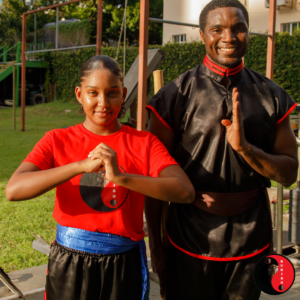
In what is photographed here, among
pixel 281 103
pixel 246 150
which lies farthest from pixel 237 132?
pixel 281 103

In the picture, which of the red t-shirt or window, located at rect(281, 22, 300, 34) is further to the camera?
window, located at rect(281, 22, 300, 34)

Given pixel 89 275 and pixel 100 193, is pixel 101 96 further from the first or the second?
pixel 89 275

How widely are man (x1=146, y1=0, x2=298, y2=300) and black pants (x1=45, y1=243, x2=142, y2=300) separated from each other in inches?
11.1

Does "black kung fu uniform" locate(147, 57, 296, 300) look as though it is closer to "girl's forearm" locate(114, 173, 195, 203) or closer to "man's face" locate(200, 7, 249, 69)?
"man's face" locate(200, 7, 249, 69)

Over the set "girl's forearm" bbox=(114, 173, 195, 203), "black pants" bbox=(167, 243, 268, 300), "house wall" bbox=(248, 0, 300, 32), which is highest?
"house wall" bbox=(248, 0, 300, 32)

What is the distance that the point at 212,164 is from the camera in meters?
1.59

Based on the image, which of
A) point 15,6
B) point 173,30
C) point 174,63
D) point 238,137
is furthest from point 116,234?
point 15,6

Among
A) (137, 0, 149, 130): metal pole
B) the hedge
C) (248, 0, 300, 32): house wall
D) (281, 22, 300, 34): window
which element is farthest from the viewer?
(281, 22, 300, 34): window

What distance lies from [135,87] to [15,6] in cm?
2944

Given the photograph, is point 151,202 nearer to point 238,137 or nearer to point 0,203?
point 238,137

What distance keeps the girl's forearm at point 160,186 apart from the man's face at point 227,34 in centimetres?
56

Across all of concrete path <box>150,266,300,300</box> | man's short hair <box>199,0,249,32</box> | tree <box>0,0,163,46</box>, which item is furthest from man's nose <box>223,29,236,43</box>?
tree <box>0,0,163,46</box>

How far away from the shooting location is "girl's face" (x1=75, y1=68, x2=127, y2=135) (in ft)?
5.06

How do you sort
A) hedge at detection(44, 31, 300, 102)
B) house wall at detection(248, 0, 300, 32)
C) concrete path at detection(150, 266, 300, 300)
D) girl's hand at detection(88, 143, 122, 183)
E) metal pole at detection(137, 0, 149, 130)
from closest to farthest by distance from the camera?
girl's hand at detection(88, 143, 122, 183) → concrete path at detection(150, 266, 300, 300) → metal pole at detection(137, 0, 149, 130) → hedge at detection(44, 31, 300, 102) → house wall at detection(248, 0, 300, 32)
